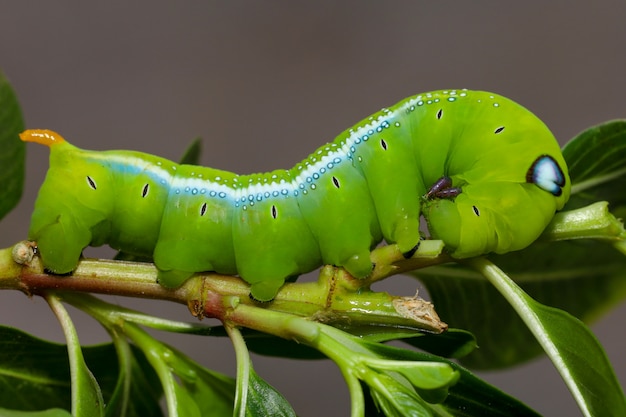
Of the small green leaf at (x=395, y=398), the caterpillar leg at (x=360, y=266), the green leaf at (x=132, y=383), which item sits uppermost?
the caterpillar leg at (x=360, y=266)

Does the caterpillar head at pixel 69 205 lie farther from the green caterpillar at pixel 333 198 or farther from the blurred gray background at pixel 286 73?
the blurred gray background at pixel 286 73

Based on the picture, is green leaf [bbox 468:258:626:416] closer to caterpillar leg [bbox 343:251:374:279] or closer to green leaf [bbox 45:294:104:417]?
caterpillar leg [bbox 343:251:374:279]

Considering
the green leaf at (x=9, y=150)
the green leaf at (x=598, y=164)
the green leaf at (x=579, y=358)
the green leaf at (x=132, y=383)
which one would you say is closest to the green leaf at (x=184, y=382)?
the green leaf at (x=132, y=383)

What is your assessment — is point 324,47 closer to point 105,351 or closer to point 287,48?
point 287,48

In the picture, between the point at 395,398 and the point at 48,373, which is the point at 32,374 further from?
the point at 395,398

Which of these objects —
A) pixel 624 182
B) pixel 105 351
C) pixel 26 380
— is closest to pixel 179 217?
pixel 105 351

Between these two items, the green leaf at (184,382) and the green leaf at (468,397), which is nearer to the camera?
the green leaf at (468,397)

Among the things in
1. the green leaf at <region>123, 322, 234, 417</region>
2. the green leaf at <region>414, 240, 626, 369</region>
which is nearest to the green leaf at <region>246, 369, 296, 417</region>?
the green leaf at <region>123, 322, 234, 417</region>
